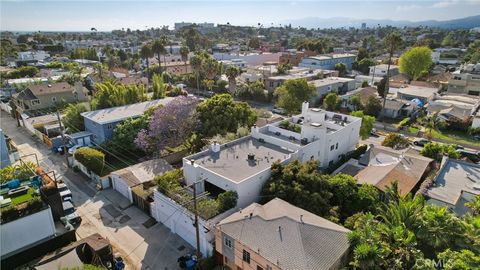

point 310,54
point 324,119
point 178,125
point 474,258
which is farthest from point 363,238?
point 310,54

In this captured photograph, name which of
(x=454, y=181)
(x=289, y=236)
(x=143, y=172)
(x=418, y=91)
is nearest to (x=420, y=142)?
(x=454, y=181)

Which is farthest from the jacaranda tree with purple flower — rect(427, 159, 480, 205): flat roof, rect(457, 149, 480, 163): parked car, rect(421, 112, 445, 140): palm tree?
rect(421, 112, 445, 140): palm tree

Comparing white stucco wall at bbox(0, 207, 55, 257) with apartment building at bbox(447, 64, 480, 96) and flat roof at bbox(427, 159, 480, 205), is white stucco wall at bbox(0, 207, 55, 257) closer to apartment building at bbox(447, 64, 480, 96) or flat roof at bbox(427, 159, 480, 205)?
flat roof at bbox(427, 159, 480, 205)

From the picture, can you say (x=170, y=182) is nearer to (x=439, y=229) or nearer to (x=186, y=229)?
(x=186, y=229)

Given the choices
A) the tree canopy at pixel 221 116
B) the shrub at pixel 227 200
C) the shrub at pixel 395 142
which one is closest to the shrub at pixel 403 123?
the shrub at pixel 395 142

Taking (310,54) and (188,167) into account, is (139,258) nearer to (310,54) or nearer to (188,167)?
(188,167)

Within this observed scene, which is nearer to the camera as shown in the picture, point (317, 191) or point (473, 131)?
point (317, 191)
